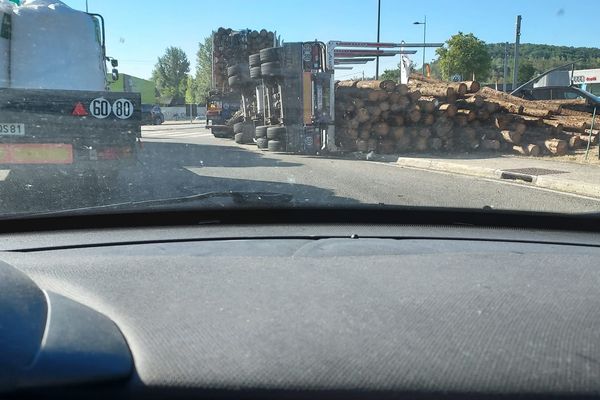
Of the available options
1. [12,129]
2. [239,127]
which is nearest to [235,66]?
[239,127]

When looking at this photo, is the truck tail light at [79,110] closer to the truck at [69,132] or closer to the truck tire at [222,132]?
the truck at [69,132]

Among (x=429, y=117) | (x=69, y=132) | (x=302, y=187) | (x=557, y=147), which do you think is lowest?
(x=302, y=187)

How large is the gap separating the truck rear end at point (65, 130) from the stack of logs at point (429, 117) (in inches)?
396

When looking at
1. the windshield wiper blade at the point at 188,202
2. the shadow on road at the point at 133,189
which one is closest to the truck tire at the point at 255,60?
the shadow on road at the point at 133,189

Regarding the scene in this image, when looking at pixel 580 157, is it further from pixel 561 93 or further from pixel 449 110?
pixel 561 93

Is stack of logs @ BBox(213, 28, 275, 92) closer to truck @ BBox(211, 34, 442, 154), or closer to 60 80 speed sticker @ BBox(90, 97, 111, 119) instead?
truck @ BBox(211, 34, 442, 154)

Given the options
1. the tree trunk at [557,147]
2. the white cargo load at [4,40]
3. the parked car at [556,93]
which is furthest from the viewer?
the parked car at [556,93]

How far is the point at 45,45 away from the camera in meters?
9.88

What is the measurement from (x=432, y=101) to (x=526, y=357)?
1573 centimetres

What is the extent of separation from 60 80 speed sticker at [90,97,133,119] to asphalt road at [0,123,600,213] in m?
0.90

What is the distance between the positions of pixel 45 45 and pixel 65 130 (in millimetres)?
3658

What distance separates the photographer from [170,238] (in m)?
3.09

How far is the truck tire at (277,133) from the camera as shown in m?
16.5

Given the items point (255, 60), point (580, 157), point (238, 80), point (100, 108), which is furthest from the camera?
point (238, 80)
